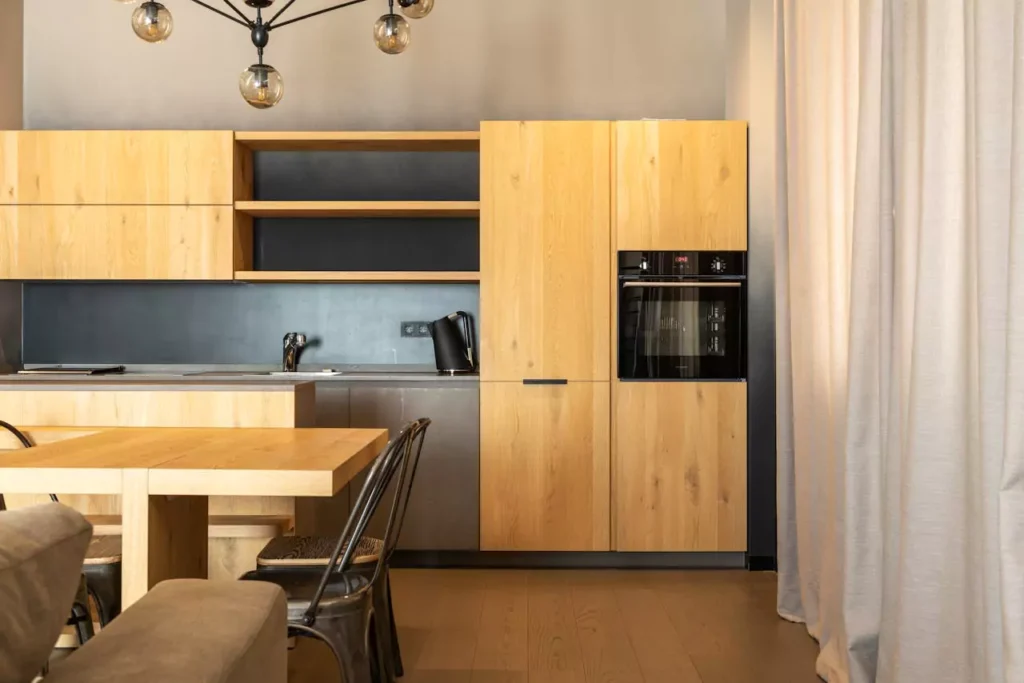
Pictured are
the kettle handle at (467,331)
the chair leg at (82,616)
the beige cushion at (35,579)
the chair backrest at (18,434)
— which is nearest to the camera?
the beige cushion at (35,579)

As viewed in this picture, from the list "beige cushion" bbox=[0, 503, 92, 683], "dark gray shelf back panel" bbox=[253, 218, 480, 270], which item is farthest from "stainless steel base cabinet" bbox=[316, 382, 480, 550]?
"beige cushion" bbox=[0, 503, 92, 683]

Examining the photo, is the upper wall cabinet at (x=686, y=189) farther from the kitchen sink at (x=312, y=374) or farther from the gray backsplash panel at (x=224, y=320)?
the kitchen sink at (x=312, y=374)

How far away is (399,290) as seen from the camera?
5039 millimetres

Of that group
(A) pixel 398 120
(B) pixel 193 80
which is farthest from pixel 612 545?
(B) pixel 193 80

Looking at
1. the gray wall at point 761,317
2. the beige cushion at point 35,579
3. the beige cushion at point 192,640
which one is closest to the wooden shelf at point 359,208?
the gray wall at point 761,317

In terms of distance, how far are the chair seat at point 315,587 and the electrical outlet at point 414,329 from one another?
2602 millimetres

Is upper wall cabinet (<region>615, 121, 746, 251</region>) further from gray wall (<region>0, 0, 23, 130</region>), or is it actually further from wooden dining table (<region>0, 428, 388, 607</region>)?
gray wall (<region>0, 0, 23, 130</region>)

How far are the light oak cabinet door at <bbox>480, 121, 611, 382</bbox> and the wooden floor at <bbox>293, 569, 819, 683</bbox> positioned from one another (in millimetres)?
959

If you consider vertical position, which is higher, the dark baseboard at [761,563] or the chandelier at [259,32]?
the chandelier at [259,32]

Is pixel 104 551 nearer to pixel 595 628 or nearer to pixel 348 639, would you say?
pixel 348 639

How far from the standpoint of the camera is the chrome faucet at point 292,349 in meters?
4.94

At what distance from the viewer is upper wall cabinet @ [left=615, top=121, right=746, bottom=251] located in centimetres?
437

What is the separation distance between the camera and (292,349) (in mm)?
4949

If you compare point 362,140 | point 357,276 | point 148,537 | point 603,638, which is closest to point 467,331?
point 357,276
